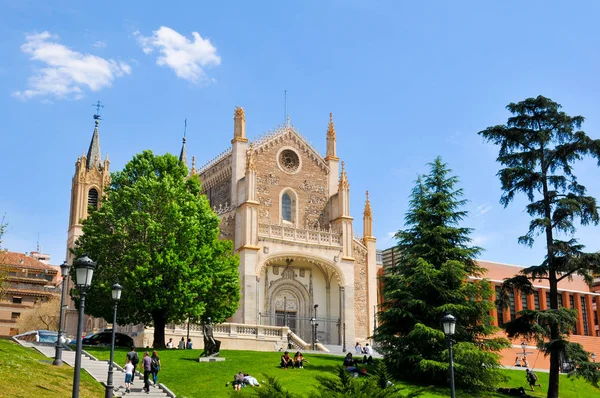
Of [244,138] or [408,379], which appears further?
[244,138]

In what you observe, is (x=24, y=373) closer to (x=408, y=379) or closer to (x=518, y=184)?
(x=408, y=379)

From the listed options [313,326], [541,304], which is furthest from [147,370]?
[541,304]

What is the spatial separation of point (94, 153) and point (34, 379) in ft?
205

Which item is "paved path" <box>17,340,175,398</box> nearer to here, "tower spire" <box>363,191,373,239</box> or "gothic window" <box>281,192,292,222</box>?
"gothic window" <box>281,192,292,222</box>

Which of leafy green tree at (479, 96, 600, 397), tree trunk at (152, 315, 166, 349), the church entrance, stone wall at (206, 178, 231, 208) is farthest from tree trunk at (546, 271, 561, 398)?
stone wall at (206, 178, 231, 208)

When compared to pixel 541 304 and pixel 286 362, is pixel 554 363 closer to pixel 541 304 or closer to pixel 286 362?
pixel 286 362

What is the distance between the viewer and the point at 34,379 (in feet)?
70.4

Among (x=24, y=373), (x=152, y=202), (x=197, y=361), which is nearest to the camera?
(x=24, y=373)

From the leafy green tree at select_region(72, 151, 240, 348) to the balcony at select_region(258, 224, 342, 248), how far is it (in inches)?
449

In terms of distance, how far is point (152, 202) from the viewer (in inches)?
1384

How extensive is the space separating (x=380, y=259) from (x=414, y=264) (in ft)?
106

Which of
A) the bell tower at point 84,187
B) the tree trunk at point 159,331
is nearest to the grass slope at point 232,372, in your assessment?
the tree trunk at point 159,331

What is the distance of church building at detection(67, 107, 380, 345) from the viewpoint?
48250 mm

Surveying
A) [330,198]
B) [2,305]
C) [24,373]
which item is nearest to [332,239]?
[330,198]
